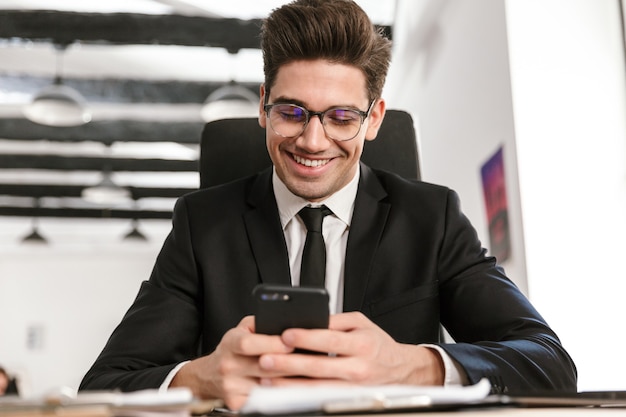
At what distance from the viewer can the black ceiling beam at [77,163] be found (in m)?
8.55

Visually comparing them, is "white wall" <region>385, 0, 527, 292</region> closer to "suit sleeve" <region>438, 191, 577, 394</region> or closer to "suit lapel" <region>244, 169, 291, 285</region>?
"suit sleeve" <region>438, 191, 577, 394</region>

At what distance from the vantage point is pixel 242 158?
1.91 meters

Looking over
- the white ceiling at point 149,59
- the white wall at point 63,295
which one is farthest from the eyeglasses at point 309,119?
the white wall at point 63,295

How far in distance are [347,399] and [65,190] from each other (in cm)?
941

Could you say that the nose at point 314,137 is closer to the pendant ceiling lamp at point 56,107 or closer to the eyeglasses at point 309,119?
the eyeglasses at point 309,119

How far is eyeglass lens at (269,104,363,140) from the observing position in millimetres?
1626

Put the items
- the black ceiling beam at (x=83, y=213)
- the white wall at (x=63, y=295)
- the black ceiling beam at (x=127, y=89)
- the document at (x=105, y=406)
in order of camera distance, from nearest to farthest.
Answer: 1. the document at (x=105, y=406)
2. the black ceiling beam at (x=127, y=89)
3. the black ceiling beam at (x=83, y=213)
4. the white wall at (x=63, y=295)

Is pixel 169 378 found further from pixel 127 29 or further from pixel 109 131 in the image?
pixel 109 131

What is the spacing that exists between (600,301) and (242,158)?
165 cm

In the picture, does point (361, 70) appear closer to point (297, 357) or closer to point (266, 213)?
point (266, 213)

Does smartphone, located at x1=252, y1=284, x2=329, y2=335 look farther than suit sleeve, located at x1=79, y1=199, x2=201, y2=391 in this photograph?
No

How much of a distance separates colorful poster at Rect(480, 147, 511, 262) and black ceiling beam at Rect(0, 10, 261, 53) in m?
2.72

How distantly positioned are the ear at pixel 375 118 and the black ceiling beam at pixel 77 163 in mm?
6953

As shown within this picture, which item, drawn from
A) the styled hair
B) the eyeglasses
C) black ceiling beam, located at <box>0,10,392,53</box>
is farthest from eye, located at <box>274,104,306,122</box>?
black ceiling beam, located at <box>0,10,392,53</box>
